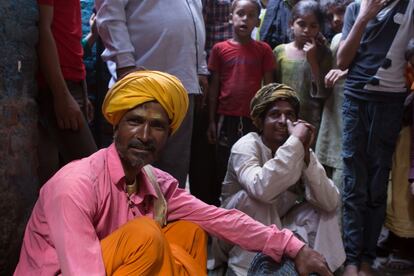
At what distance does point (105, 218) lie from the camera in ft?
7.17

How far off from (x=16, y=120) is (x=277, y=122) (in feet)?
4.71

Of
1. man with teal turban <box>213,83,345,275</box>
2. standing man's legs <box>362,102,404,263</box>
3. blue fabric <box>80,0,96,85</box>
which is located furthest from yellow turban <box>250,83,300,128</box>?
blue fabric <box>80,0,96,85</box>

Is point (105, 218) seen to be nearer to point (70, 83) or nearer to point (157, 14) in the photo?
point (70, 83)

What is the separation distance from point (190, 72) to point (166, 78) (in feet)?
2.76

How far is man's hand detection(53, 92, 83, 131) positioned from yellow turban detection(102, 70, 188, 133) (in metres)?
0.35

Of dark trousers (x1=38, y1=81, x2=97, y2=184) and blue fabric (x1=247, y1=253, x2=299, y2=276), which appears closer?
blue fabric (x1=247, y1=253, x2=299, y2=276)

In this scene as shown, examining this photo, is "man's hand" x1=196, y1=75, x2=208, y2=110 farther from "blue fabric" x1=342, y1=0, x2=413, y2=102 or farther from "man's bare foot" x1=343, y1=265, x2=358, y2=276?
"man's bare foot" x1=343, y1=265, x2=358, y2=276

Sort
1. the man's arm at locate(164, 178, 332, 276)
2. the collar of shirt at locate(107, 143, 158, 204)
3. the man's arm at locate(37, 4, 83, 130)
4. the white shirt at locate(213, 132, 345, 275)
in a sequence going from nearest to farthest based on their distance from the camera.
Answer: the collar of shirt at locate(107, 143, 158, 204) < the man's arm at locate(164, 178, 332, 276) < the man's arm at locate(37, 4, 83, 130) < the white shirt at locate(213, 132, 345, 275)

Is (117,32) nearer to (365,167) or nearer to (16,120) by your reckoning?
(16,120)

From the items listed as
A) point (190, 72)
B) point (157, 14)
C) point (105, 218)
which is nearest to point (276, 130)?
point (190, 72)

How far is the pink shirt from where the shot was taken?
6.45 feet

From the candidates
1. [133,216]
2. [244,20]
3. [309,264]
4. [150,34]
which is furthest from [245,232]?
[244,20]

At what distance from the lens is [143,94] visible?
2264 mm

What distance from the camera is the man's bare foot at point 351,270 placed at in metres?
3.58
